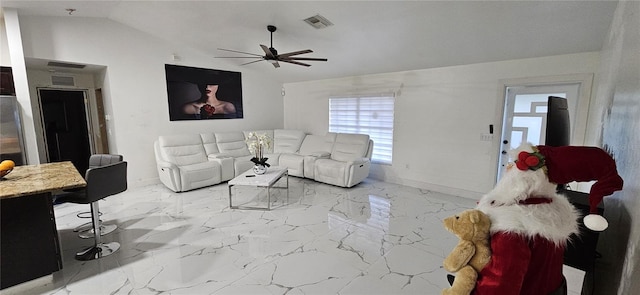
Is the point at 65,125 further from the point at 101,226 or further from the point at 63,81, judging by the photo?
the point at 101,226

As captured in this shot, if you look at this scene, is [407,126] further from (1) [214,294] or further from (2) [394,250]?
(1) [214,294]

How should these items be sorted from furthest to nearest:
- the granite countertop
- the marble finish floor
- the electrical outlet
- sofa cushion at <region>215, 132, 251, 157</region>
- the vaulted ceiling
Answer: sofa cushion at <region>215, 132, 251, 157</region>, the electrical outlet, the vaulted ceiling, the marble finish floor, the granite countertop

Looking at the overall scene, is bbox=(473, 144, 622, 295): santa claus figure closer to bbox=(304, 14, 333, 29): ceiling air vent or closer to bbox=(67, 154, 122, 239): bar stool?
bbox=(304, 14, 333, 29): ceiling air vent

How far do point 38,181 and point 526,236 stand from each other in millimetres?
3123

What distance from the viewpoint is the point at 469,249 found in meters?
1.01

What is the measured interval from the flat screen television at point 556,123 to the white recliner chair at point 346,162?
2.93 meters

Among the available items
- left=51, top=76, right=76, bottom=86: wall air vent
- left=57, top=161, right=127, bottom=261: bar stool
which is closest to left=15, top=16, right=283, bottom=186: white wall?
left=51, top=76, right=76, bottom=86: wall air vent

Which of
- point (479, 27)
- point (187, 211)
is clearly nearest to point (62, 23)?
point (187, 211)

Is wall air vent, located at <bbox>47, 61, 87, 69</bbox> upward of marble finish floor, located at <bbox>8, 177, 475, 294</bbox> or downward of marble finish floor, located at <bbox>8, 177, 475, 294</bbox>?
upward

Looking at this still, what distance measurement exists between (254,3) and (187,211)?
2.81 m

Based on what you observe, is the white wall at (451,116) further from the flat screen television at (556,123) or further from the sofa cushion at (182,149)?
the sofa cushion at (182,149)

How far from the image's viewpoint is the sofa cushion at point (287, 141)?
5.95 meters

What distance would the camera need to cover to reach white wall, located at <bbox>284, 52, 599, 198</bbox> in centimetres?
361

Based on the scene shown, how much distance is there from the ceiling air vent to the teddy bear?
114 inches
